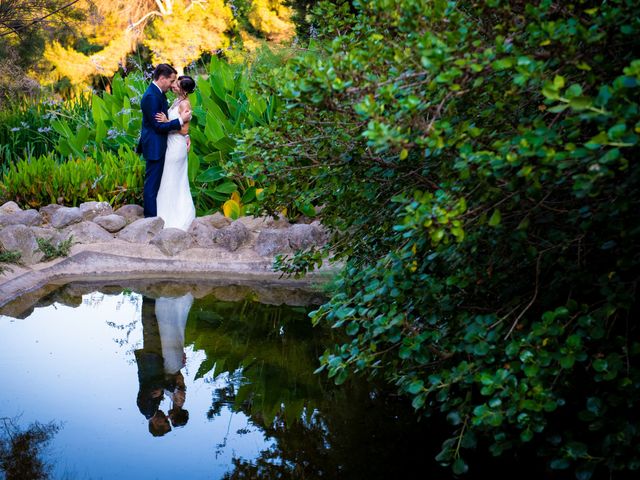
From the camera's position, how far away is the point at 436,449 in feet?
12.4

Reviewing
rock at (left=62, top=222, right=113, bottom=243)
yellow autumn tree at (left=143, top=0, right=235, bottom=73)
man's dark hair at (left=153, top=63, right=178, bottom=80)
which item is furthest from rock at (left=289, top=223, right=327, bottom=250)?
yellow autumn tree at (left=143, top=0, right=235, bottom=73)

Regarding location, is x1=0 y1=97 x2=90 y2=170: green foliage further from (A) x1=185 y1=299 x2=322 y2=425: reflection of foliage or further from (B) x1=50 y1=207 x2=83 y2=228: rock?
(A) x1=185 y1=299 x2=322 y2=425: reflection of foliage

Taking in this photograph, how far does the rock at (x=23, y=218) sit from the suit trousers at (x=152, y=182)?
1.13 metres

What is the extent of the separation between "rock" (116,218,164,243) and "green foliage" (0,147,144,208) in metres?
0.97

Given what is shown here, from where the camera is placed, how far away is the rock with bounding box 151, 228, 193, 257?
7664 millimetres

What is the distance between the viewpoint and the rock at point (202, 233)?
7.80 m

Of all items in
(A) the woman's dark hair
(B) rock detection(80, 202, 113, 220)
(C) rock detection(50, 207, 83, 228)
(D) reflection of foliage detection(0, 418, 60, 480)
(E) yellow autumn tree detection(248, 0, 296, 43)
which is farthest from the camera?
(E) yellow autumn tree detection(248, 0, 296, 43)

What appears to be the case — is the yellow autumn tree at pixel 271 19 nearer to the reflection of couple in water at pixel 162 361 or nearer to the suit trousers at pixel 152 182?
the suit trousers at pixel 152 182

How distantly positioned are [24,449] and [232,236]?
418 cm

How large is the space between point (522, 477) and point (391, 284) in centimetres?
129

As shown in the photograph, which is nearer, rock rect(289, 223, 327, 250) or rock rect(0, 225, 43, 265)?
rock rect(0, 225, 43, 265)

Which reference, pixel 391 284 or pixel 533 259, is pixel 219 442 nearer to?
pixel 391 284

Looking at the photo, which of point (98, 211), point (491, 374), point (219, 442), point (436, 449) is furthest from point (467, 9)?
point (98, 211)

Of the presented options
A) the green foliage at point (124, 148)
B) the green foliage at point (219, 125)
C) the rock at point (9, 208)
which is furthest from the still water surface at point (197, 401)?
the green foliage at point (219, 125)
